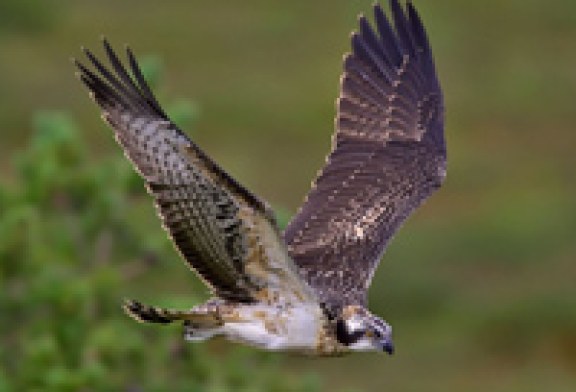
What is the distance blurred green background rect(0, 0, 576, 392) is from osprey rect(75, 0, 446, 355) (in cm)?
111

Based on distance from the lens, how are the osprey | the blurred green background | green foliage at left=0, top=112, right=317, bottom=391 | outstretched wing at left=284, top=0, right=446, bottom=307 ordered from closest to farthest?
the osprey
outstretched wing at left=284, top=0, right=446, bottom=307
green foliage at left=0, top=112, right=317, bottom=391
the blurred green background

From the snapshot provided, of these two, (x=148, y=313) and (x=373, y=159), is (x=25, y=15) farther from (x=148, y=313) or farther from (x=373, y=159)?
(x=148, y=313)

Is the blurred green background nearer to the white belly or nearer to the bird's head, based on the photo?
the white belly

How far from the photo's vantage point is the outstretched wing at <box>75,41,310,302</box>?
884cm

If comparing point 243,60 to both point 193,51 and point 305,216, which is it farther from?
point 305,216

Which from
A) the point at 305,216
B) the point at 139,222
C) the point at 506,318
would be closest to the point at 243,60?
the point at 506,318

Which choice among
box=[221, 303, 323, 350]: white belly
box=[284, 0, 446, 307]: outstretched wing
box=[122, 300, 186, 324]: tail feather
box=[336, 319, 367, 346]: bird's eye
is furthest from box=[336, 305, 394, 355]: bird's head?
box=[122, 300, 186, 324]: tail feather

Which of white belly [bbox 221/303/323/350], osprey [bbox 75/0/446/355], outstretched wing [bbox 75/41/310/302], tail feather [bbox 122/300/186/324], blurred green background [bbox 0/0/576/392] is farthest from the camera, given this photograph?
blurred green background [bbox 0/0/576/392]

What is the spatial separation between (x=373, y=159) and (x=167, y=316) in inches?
96.7

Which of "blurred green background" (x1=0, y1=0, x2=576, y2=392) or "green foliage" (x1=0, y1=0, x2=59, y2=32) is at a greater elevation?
"green foliage" (x1=0, y1=0, x2=59, y2=32)

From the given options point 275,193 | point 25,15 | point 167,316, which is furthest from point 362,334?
point 25,15

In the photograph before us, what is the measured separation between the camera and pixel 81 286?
12023 mm

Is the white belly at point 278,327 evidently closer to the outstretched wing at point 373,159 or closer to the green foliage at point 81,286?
the outstretched wing at point 373,159

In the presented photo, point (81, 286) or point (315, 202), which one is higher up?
point (315, 202)
